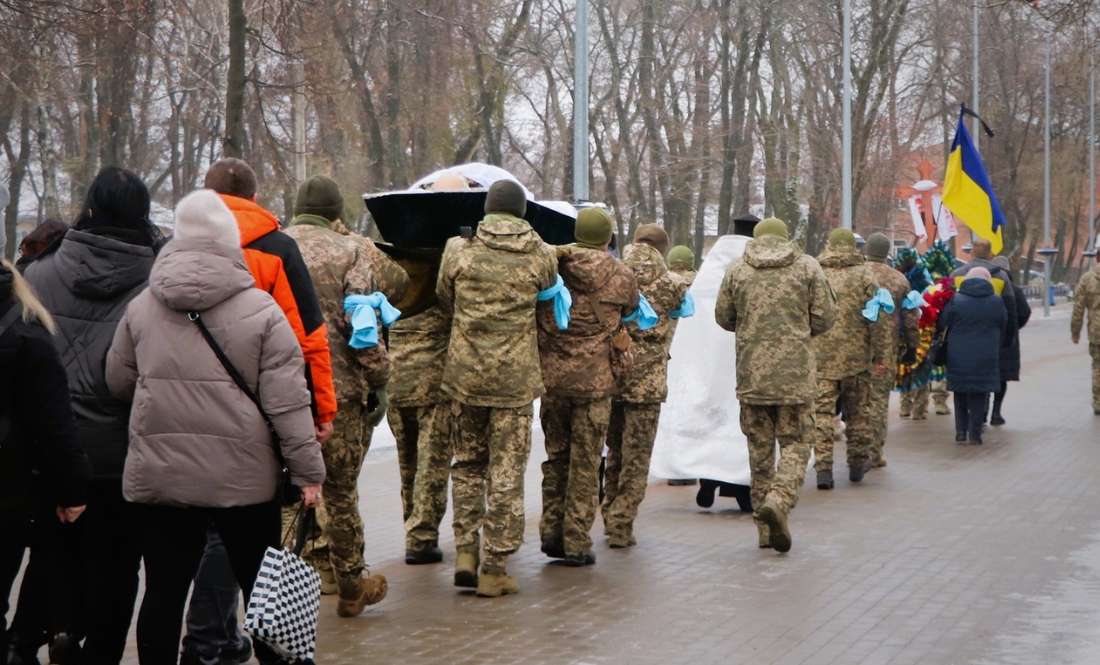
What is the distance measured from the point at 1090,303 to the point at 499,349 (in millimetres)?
12332

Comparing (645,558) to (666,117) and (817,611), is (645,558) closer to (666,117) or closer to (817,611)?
(817,611)

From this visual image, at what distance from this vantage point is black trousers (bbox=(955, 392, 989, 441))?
1472 centimetres

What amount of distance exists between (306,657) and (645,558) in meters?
3.63

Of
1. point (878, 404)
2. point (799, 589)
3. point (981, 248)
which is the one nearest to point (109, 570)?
point (799, 589)

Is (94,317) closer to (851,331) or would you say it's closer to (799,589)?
(799,589)

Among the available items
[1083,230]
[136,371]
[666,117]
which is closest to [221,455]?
[136,371]

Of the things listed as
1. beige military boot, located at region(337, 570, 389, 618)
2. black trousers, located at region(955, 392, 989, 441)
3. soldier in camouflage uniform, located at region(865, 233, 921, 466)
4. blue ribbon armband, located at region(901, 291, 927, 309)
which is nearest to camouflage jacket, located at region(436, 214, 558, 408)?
beige military boot, located at region(337, 570, 389, 618)

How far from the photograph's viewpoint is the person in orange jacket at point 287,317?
221 inches

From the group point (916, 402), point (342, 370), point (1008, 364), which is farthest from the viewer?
point (916, 402)

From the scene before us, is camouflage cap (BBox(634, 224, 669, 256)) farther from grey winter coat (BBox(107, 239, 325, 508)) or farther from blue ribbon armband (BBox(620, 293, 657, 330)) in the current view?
grey winter coat (BBox(107, 239, 325, 508))

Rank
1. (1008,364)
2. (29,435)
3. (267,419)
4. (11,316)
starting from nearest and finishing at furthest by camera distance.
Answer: (11,316) → (29,435) → (267,419) → (1008,364)

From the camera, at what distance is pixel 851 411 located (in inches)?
472

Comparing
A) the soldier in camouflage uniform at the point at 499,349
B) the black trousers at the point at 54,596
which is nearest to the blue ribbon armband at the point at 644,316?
the soldier in camouflage uniform at the point at 499,349

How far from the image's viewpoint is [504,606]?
7258mm
